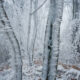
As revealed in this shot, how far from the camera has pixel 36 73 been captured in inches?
184

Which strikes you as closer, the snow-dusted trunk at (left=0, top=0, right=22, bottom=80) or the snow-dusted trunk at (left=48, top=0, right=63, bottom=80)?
the snow-dusted trunk at (left=0, top=0, right=22, bottom=80)

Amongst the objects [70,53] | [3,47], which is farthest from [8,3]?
[70,53]

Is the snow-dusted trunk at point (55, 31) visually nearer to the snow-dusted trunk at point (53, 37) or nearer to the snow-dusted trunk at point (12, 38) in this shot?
the snow-dusted trunk at point (53, 37)

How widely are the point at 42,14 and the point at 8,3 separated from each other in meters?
1.77

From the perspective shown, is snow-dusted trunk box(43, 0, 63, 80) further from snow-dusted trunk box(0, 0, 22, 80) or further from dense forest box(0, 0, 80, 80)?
snow-dusted trunk box(0, 0, 22, 80)

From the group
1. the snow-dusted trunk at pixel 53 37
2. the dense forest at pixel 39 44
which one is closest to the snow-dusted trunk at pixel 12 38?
the dense forest at pixel 39 44

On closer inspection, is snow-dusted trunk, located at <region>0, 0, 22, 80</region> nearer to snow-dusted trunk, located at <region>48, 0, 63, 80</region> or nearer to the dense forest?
the dense forest

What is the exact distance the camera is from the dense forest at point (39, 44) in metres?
2.94

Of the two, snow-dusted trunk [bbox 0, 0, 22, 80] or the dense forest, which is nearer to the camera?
snow-dusted trunk [bbox 0, 0, 22, 80]

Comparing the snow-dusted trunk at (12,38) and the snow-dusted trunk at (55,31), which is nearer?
the snow-dusted trunk at (12,38)

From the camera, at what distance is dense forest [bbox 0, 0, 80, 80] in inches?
116

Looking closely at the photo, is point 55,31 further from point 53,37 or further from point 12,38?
point 12,38

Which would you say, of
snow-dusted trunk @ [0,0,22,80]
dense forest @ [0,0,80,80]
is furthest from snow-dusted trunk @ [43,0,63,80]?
snow-dusted trunk @ [0,0,22,80]

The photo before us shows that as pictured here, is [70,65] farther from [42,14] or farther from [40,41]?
[42,14]
